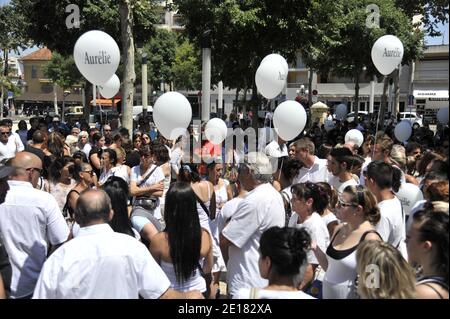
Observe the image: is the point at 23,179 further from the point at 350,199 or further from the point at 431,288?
the point at 431,288

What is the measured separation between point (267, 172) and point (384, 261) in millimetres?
1507

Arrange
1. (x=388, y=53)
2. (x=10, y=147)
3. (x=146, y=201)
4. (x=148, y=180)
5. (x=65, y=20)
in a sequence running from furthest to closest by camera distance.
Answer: (x=65, y=20), (x=388, y=53), (x=10, y=147), (x=148, y=180), (x=146, y=201)

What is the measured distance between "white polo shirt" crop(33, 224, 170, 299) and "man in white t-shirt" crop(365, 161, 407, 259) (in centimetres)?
179

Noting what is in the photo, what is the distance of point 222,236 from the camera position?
11.7 ft

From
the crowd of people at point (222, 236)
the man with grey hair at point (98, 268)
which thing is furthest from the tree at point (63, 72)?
the man with grey hair at point (98, 268)

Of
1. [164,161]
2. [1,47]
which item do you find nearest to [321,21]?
[164,161]

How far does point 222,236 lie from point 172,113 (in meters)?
3.05

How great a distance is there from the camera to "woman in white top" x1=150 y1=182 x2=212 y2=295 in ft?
10.3

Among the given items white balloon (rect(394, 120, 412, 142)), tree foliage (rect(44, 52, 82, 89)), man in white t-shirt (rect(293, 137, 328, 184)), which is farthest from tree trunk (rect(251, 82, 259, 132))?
tree foliage (rect(44, 52, 82, 89))

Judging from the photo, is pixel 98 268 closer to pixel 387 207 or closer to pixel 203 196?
pixel 203 196

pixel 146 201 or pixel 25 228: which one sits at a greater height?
Answer: pixel 25 228

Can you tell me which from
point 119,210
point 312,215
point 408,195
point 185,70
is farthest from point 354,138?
point 185,70

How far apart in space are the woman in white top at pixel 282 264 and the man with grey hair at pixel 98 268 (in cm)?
55

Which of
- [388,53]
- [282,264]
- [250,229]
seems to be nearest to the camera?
[282,264]
